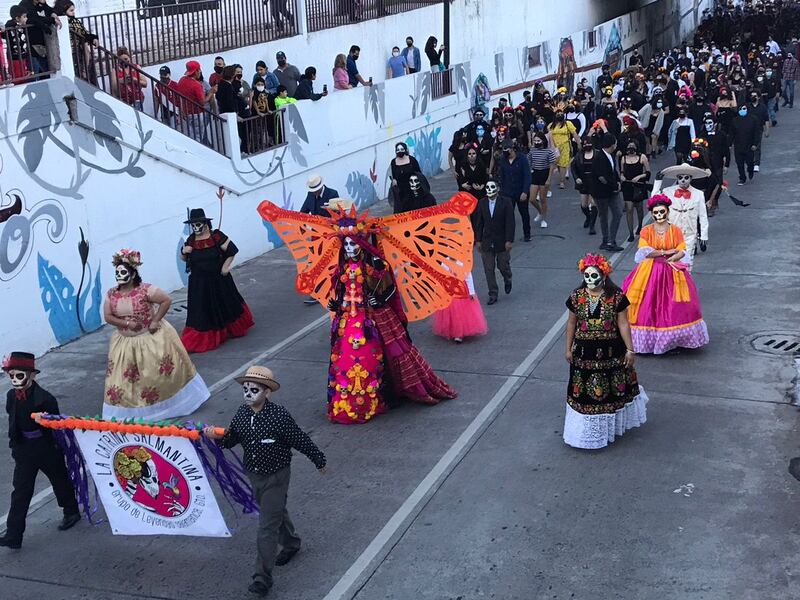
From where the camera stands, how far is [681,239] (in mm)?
11148

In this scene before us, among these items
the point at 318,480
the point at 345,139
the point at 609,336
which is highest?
the point at 345,139

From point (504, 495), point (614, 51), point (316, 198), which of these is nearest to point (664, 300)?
point (504, 495)

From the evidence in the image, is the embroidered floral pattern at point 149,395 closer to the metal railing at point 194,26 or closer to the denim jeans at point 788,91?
the metal railing at point 194,26

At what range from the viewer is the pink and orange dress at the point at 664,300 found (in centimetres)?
1111

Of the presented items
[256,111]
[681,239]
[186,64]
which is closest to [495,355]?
[681,239]

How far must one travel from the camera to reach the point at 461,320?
1215 centimetres

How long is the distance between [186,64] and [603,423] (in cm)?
1225

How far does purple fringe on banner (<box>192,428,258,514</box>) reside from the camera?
23.6 ft

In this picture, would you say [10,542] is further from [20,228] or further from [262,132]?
[262,132]

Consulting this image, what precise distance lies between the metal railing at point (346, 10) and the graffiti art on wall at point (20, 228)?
37.7 ft

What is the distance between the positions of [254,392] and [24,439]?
6.75 feet

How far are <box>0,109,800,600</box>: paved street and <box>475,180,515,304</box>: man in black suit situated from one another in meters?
1.18

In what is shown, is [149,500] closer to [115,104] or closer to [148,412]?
[148,412]

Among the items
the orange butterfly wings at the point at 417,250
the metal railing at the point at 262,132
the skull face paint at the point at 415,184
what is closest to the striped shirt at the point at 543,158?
the skull face paint at the point at 415,184
